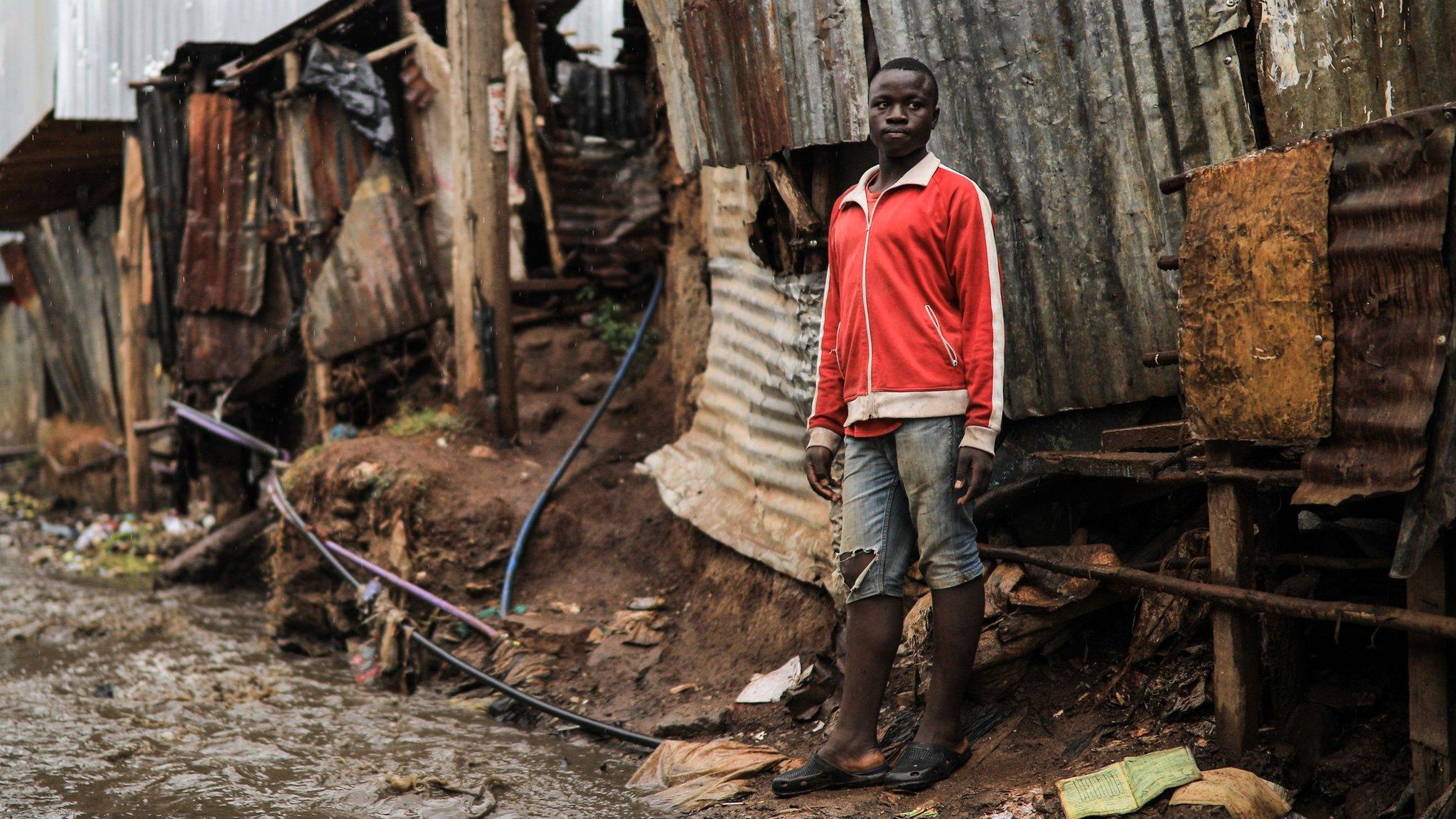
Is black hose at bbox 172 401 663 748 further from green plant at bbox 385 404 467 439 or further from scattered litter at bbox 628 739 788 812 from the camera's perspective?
green plant at bbox 385 404 467 439

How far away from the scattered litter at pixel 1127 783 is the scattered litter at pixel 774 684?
1528mm

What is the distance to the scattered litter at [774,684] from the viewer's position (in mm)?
4492

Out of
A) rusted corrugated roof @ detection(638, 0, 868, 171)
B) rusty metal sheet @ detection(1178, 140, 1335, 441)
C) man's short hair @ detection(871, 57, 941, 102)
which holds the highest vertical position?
rusted corrugated roof @ detection(638, 0, 868, 171)

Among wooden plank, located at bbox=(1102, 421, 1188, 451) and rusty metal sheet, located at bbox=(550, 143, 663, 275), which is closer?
wooden plank, located at bbox=(1102, 421, 1188, 451)

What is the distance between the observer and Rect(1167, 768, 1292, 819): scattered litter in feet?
9.23

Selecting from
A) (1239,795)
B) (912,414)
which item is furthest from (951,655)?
(1239,795)

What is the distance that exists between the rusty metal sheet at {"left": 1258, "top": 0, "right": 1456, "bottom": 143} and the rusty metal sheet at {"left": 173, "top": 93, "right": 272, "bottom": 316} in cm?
925

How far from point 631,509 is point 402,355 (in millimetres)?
3262

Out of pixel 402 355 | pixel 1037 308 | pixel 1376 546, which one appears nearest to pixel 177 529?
pixel 402 355

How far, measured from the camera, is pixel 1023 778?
3.29 m

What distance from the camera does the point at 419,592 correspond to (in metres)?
6.28

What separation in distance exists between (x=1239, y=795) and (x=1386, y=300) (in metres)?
1.22

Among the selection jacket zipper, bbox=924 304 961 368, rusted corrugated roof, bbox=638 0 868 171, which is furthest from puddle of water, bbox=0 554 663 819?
rusted corrugated roof, bbox=638 0 868 171

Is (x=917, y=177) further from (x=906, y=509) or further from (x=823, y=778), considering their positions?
(x=823, y=778)
